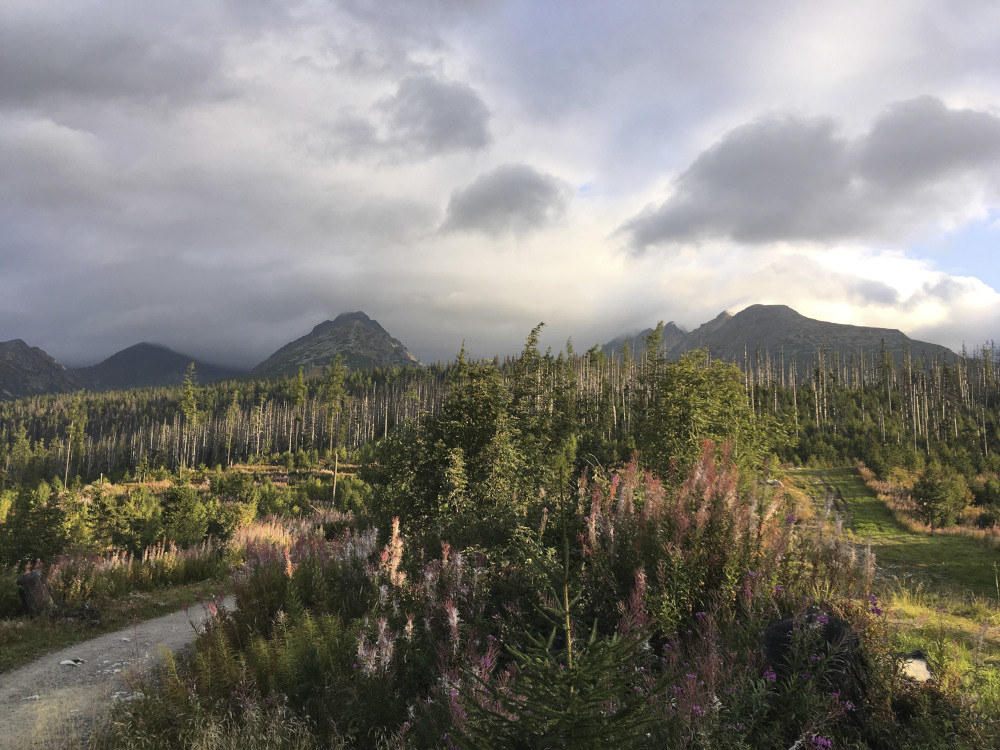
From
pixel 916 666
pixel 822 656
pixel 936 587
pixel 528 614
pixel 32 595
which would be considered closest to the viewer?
pixel 822 656

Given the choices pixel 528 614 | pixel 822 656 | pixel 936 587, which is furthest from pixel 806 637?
pixel 936 587

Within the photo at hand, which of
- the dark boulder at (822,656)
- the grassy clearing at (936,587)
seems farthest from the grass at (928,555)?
the dark boulder at (822,656)

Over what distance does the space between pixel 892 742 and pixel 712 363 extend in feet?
58.5

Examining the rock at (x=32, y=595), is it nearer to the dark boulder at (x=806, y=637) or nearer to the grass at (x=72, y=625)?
the grass at (x=72, y=625)

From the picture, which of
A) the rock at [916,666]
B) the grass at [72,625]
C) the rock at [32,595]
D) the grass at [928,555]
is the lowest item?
the grass at [928,555]

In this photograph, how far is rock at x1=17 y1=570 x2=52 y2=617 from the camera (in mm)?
9242

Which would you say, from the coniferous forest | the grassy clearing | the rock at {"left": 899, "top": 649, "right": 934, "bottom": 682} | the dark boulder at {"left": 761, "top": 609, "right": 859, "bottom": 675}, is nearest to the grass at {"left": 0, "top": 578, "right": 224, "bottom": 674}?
the coniferous forest

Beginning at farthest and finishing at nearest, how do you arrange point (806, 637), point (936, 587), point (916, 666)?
point (936, 587) → point (916, 666) → point (806, 637)

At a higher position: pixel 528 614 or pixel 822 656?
pixel 822 656

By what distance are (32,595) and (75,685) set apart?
4.31 meters

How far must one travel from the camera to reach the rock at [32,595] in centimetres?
924

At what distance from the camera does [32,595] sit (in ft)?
30.4

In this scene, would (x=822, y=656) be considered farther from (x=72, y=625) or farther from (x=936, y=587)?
(x=936, y=587)

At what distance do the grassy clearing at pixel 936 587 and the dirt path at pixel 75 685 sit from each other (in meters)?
7.38
